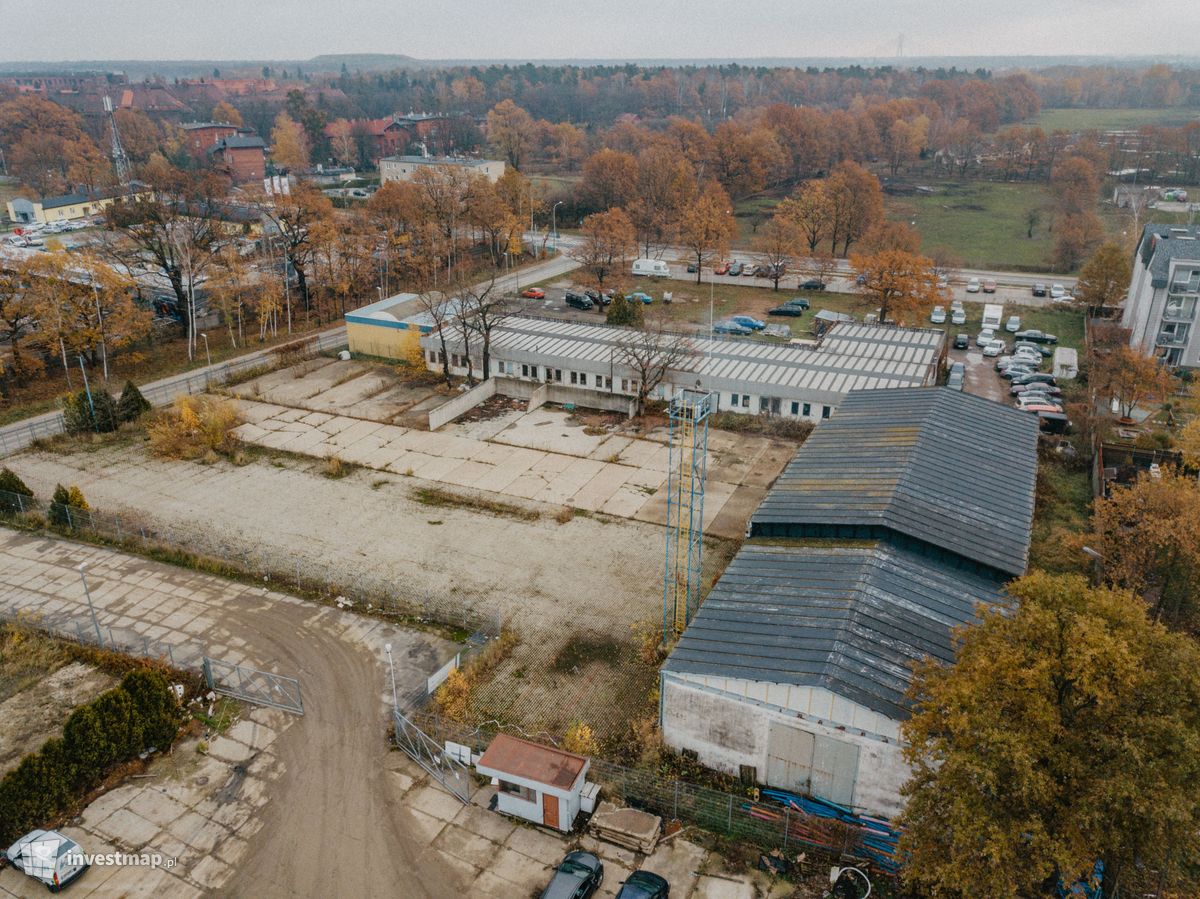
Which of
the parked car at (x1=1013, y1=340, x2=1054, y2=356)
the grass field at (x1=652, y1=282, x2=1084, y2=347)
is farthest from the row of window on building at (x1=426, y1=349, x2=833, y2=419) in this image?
the parked car at (x1=1013, y1=340, x2=1054, y2=356)

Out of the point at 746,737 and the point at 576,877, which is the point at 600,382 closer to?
the point at 746,737

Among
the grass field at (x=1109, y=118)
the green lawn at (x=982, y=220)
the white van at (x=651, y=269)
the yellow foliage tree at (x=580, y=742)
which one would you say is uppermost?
the grass field at (x=1109, y=118)

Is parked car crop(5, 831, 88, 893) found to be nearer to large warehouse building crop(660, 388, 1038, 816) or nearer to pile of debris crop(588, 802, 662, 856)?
pile of debris crop(588, 802, 662, 856)

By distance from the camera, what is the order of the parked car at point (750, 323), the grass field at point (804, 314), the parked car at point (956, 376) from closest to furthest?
the parked car at point (956, 376) < the parked car at point (750, 323) < the grass field at point (804, 314)

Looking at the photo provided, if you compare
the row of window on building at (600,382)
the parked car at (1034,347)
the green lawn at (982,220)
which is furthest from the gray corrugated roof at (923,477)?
the green lawn at (982,220)

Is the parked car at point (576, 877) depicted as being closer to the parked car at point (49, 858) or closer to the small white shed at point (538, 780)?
the small white shed at point (538, 780)

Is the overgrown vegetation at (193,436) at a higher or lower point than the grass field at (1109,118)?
lower

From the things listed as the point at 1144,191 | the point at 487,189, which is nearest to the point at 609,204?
the point at 487,189

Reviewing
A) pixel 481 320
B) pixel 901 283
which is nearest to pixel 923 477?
pixel 481 320
